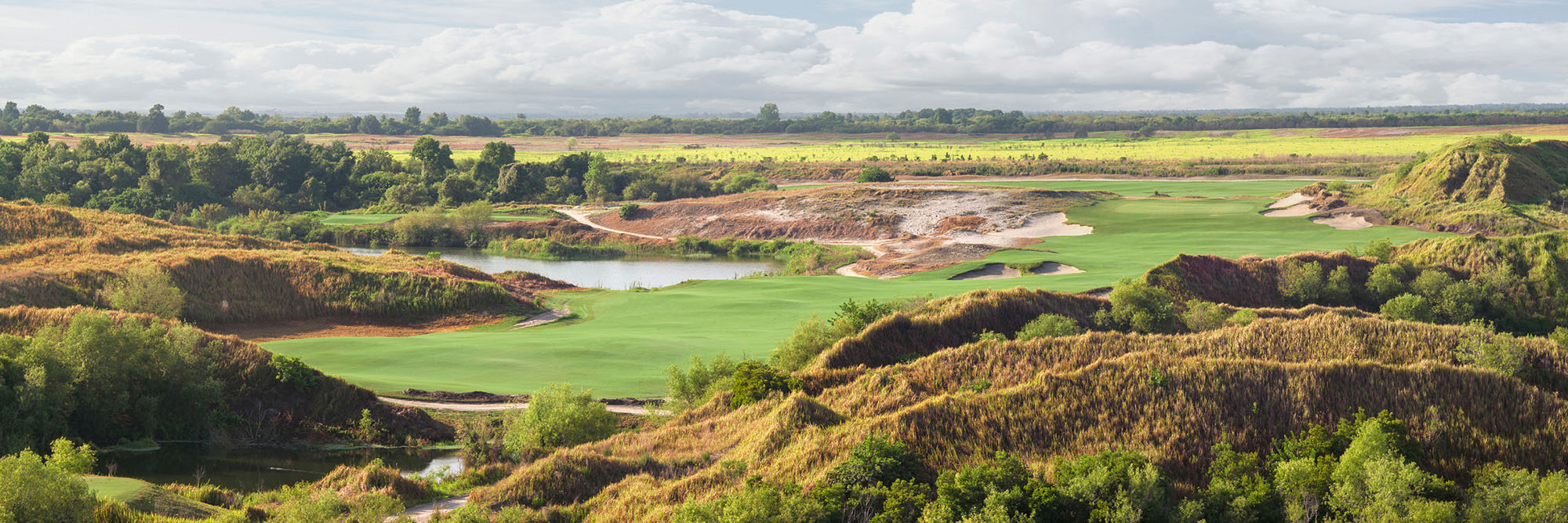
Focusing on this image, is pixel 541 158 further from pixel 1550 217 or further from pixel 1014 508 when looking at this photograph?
pixel 1014 508

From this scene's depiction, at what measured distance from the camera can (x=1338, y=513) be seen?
1367cm

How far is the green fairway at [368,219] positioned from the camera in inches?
3403

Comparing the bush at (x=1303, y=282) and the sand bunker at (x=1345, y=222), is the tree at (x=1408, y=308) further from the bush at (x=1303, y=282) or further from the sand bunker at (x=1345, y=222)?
the sand bunker at (x=1345, y=222)

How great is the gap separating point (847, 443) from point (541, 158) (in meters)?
122

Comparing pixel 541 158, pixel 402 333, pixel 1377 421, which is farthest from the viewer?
pixel 541 158

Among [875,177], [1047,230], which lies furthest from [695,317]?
[875,177]

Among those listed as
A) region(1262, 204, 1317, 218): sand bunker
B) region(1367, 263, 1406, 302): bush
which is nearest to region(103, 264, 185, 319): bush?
region(1367, 263, 1406, 302): bush

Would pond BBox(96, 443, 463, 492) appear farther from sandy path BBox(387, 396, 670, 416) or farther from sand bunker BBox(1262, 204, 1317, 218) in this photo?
sand bunker BBox(1262, 204, 1317, 218)

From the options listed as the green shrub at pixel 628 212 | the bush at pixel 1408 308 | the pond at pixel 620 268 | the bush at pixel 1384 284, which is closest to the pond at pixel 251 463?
the bush at pixel 1408 308

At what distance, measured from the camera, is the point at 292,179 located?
103m

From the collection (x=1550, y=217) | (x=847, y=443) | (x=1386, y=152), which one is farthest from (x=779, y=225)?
(x=1386, y=152)

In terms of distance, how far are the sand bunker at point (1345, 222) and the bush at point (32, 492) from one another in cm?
6806

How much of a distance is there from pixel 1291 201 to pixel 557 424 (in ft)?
226

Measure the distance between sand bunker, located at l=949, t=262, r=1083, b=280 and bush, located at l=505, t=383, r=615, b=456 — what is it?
32.5 m
